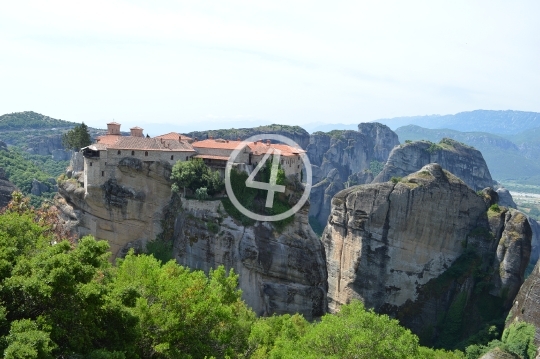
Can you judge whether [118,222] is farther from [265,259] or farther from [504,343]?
[504,343]

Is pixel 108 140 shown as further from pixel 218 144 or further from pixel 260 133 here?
pixel 260 133

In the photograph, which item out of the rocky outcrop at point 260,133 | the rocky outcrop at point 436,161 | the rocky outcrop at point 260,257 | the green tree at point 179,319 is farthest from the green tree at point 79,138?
the rocky outcrop at point 436,161

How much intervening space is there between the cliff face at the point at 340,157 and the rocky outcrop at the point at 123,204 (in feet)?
233

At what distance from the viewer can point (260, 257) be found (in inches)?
1601

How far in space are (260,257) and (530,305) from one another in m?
21.8

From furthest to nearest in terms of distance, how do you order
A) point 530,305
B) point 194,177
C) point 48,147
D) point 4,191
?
point 48,147, point 4,191, point 194,177, point 530,305

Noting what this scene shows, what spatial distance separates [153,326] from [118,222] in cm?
2438

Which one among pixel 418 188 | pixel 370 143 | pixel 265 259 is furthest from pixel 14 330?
pixel 370 143

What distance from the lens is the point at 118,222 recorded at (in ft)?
140

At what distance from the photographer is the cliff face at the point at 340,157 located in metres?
114

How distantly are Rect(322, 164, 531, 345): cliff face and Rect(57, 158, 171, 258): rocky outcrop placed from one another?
20403 mm
